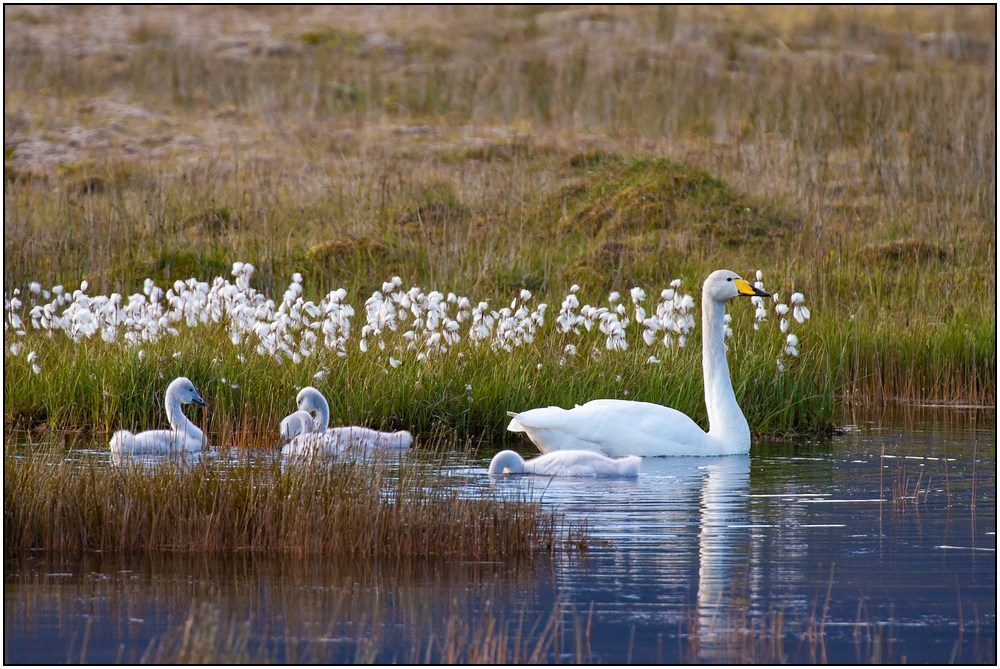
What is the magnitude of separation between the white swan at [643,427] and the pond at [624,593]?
4.04 ft

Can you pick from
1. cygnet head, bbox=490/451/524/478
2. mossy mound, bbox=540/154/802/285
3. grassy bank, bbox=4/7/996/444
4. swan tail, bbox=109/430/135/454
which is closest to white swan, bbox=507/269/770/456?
cygnet head, bbox=490/451/524/478

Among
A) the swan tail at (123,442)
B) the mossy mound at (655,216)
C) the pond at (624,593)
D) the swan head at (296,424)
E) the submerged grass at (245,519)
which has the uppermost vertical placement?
the mossy mound at (655,216)

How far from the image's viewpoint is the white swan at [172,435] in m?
9.76

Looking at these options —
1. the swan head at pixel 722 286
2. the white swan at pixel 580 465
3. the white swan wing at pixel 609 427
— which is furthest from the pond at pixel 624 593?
the swan head at pixel 722 286

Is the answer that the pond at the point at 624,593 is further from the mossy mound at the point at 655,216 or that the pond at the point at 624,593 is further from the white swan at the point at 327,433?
the mossy mound at the point at 655,216

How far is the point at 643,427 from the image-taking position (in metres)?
10.5

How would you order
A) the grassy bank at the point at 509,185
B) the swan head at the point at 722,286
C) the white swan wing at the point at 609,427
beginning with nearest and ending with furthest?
1. the white swan wing at the point at 609,427
2. the swan head at the point at 722,286
3. the grassy bank at the point at 509,185

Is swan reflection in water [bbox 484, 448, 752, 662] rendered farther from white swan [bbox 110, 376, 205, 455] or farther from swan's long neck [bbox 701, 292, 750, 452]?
white swan [bbox 110, 376, 205, 455]

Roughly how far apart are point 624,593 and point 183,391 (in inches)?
195

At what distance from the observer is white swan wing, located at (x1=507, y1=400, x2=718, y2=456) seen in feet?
33.9

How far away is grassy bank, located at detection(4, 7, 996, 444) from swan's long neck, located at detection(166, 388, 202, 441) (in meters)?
0.52

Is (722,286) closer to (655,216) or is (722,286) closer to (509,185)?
(655,216)

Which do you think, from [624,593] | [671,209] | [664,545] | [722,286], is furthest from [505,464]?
[671,209]

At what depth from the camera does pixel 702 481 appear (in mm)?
9750
